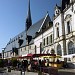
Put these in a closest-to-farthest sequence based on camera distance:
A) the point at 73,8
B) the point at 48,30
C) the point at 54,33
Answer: the point at 73,8
the point at 54,33
the point at 48,30

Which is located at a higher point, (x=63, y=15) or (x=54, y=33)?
(x=63, y=15)

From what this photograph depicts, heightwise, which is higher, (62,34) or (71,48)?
(62,34)

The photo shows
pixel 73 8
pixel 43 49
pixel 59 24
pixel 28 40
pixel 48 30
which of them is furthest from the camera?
pixel 28 40

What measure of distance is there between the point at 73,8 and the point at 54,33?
9410 millimetres

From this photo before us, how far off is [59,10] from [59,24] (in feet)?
8.36

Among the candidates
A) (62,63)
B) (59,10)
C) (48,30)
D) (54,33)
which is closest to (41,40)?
(48,30)

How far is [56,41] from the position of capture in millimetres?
42188

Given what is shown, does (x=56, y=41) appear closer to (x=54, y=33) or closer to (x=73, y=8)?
(x=54, y=33)

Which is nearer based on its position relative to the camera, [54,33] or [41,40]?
[54,33]

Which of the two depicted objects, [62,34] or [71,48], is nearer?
[71,48]

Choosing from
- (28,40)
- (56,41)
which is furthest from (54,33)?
(28,40)

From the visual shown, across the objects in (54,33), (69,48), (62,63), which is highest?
(54,33)

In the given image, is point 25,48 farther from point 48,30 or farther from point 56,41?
point 56,41

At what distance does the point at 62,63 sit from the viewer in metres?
37.0
